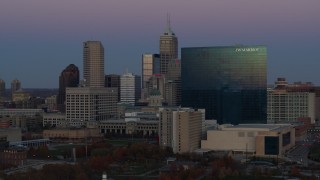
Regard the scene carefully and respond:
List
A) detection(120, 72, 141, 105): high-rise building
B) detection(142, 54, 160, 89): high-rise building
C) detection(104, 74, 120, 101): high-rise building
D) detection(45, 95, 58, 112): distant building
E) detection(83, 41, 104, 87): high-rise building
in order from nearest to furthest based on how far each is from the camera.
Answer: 1. detection(83, 41, 104, 87): high-rise building
2. detection(45, 95, 58, 112): distant building
3. detection(104, 74, 120, 101): high-rise building
4. detection(120, 72, 141, 105): high-rise building
5. detection(142, 54, 160, 89): high-rise building

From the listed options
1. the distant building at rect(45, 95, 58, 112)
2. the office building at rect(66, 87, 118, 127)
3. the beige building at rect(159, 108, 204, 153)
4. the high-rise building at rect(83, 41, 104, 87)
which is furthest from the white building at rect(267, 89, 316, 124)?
the distant building at rect(45, 95, 58, 112)

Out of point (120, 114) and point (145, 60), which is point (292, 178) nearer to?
point (120, 114)


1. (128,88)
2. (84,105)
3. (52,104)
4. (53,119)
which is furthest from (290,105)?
(52,104)

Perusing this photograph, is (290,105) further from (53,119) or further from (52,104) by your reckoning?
(52,104)

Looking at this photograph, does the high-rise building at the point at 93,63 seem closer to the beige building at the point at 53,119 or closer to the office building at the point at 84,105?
the beige building at the point at 53,119

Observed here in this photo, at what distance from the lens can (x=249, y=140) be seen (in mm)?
44625

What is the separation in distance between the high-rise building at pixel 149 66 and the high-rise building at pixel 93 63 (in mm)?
17712

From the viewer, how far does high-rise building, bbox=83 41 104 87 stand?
284 ft

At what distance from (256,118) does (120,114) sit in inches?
703

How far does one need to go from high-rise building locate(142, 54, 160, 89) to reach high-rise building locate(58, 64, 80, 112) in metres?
15.8

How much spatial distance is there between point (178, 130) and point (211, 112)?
17569 mm

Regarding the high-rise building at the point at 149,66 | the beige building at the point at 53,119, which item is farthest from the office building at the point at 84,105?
the high-rise building at the point at 149,66

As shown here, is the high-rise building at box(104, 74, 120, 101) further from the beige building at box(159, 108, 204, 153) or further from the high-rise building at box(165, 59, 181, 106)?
the beige building at box(159, 108, 204, 153)

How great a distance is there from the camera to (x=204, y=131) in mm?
48344
